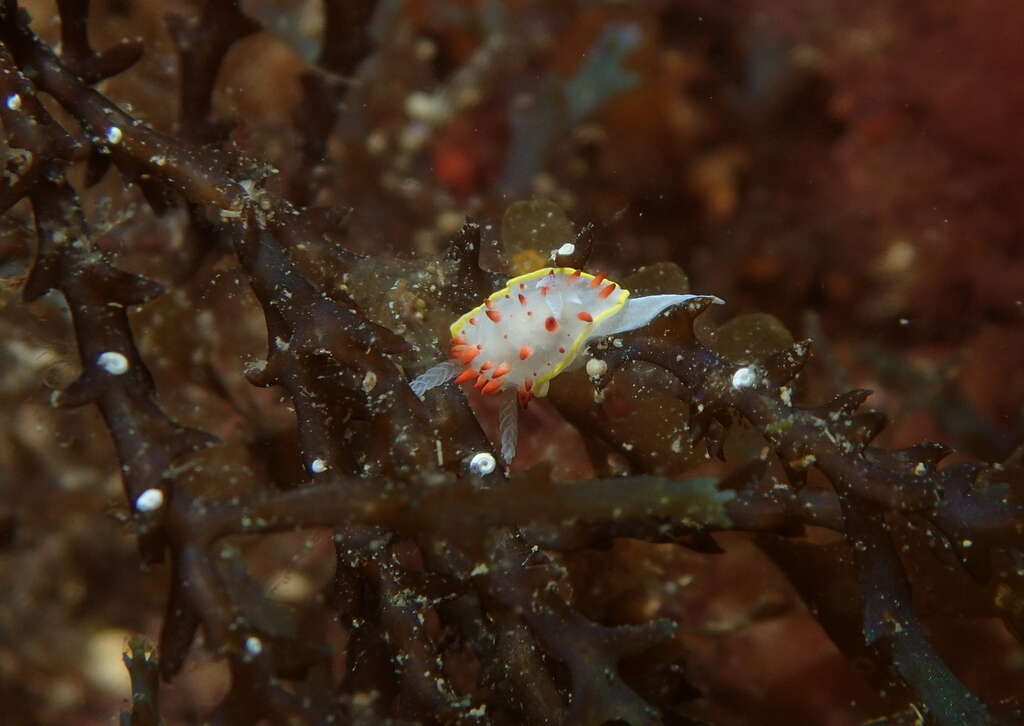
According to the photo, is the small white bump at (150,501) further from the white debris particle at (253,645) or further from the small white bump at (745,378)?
the small white bump at (745,378)

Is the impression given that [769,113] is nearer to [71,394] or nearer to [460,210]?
[460,210]

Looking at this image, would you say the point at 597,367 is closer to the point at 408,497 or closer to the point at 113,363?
the point at 408,497

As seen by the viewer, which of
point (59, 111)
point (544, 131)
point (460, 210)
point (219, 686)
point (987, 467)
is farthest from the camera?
point (544, 131)

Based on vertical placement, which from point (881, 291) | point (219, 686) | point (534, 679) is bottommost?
point (534, 679)

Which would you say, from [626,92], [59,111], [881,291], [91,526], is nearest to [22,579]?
[91,526]

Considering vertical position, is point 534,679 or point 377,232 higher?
point 377,232

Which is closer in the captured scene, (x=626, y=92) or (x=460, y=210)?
(x=460, y=210)

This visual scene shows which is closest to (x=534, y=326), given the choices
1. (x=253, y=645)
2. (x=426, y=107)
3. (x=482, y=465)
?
(x=482, y=465)
